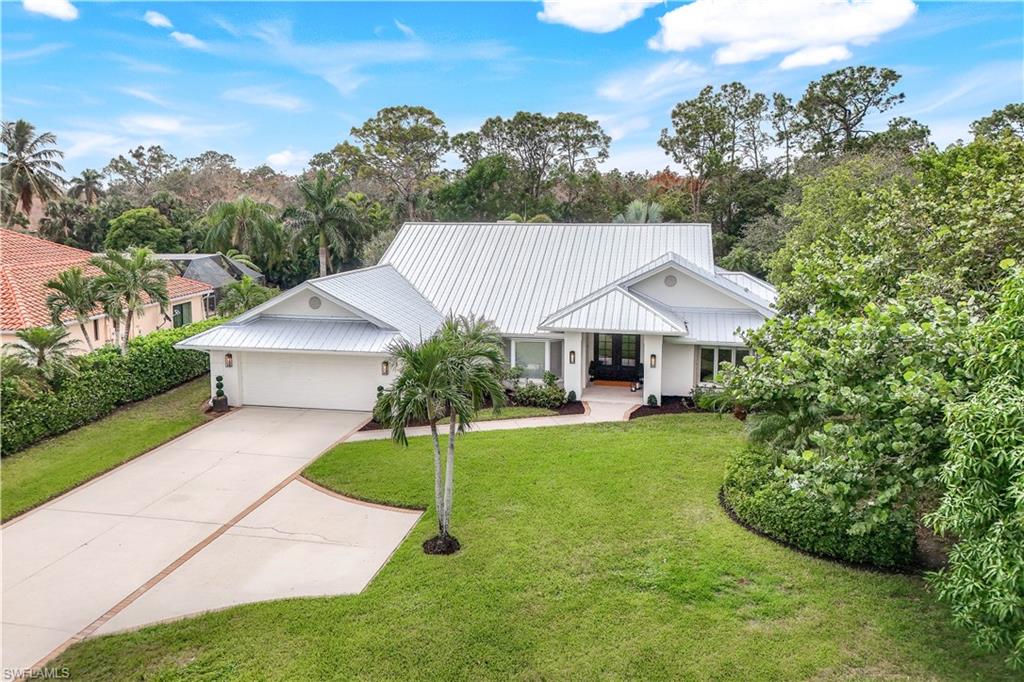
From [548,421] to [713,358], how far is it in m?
6.29

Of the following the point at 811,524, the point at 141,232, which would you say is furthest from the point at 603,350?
the point at 141,232

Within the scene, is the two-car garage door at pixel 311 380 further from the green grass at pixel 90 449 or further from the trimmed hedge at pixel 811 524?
the trimmed hedge at pixel 811 524

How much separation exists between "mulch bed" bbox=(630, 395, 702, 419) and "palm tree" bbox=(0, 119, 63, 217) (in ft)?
148

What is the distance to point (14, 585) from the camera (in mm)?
10312

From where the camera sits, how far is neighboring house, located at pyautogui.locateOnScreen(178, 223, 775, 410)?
20438 mm

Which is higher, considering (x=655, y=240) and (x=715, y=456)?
(x=655, y=240)

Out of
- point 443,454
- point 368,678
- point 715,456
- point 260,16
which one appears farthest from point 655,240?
point 368,678

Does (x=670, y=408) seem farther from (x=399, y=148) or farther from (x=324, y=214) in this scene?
(x=399, y=148)

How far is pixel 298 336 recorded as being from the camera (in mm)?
20312

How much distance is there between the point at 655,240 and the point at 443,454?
14461 millimetres

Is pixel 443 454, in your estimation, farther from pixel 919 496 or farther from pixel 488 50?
pixel 488 50

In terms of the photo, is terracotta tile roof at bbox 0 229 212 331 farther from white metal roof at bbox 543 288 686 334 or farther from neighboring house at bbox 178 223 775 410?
white metal roof at bbox 543 288 686 334

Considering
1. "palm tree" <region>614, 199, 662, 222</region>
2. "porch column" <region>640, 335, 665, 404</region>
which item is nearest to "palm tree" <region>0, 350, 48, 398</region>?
"porch column" <region>640, 335, 665, 404</region>

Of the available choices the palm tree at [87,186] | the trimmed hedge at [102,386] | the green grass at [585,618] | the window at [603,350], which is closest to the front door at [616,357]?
the window at [603,350]
